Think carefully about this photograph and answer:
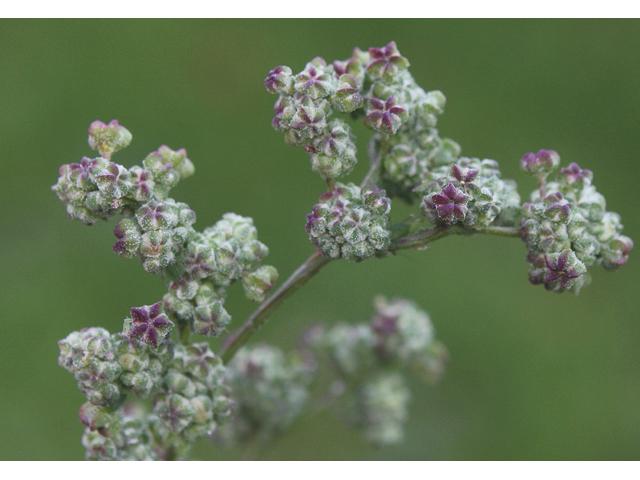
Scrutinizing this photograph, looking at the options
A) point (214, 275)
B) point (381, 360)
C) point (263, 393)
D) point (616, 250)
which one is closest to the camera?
point (214, 275)

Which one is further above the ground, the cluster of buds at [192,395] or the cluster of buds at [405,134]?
the cluster of buds at [405,134]

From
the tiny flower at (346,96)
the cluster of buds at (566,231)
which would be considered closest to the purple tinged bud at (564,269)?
the cluster of buds at (566,231)

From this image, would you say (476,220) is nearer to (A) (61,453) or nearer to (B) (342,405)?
(B) (342,405)

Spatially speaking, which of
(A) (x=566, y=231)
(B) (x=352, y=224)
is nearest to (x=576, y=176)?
(A) (x=566, y=231)

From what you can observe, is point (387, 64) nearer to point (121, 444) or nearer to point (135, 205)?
point (135, 205)

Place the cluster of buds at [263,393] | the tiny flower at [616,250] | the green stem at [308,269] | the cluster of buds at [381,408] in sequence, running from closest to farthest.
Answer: the green stem at [308,269] → the tiny flower at [616,250] → the cluster of buds at [263,393] → the cluster of buds at [381,408]

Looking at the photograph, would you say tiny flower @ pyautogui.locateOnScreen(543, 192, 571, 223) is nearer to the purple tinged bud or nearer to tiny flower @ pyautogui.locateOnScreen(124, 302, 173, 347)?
the purple tinged bud

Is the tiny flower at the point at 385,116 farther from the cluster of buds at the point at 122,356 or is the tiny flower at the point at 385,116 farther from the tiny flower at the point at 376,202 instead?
the cluster of buds at the point at 122,356
